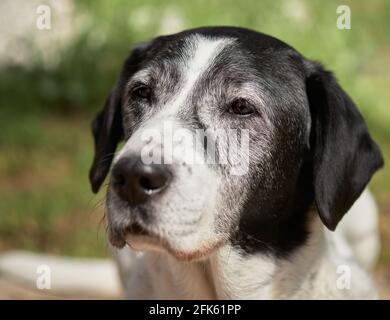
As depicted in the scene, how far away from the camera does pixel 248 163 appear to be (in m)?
3.50

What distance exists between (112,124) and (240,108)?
792mm

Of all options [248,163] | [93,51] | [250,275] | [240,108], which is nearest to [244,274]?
[250,275]

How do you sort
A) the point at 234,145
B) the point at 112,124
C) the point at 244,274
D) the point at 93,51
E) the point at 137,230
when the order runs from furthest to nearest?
the point at 93,51
the point at 112,124
the point at 244,274
the point at 234,145
the point at 137,230

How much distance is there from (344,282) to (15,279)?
2357mm

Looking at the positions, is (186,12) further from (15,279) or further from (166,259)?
(166,259)

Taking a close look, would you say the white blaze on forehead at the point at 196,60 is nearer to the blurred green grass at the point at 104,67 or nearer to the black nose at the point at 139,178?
the black nose at the point at 139,178

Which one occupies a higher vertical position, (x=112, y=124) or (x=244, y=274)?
(x=112, y=124)

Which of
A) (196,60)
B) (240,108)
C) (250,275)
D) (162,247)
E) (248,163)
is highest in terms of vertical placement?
(196,60)

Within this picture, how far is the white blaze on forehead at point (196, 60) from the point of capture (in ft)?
11.5

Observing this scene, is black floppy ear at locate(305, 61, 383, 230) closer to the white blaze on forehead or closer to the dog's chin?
the white blaze on forehead

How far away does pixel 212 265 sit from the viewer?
369 cm

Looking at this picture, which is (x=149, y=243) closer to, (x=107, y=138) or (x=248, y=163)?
(x=248, y=163)

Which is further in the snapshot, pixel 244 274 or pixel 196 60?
pixel 244 274

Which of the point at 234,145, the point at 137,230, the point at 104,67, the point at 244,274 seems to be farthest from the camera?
the point at 104,67
